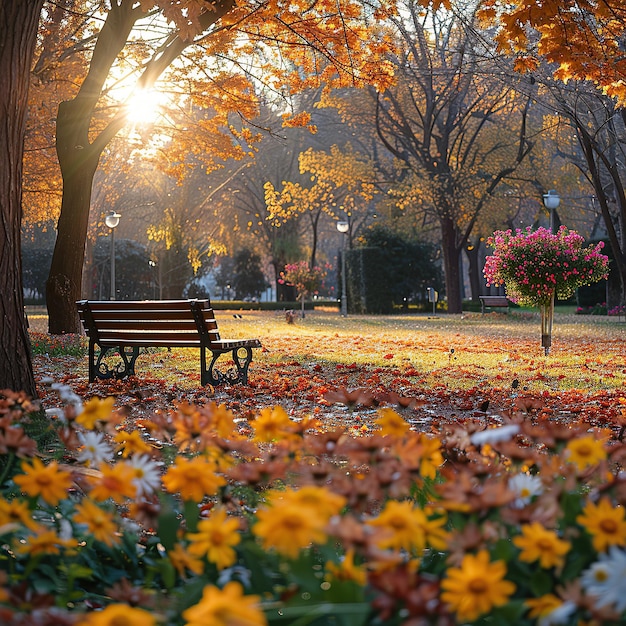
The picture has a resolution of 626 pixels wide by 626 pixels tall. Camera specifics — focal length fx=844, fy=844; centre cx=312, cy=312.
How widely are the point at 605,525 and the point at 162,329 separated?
776 centimetres

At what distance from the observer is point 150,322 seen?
29.6ft

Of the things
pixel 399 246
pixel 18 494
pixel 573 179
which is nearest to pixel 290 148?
pixel 399 246

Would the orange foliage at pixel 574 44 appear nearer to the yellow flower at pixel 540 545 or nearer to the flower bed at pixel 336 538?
the flower bed at pixel 336 538

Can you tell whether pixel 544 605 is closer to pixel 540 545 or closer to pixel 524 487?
pixel 540 545

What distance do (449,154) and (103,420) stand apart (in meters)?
27.6

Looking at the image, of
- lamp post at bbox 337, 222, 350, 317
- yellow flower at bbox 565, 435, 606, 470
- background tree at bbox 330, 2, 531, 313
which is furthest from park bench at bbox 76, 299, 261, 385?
background tree at bbox 330, 2, 531, 313

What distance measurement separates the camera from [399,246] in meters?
31.5

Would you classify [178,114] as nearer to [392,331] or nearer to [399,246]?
[392,331]

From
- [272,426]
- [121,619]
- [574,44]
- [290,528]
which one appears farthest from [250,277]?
[121,619]

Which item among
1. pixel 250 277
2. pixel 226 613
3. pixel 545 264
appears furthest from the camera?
pixel 250 277

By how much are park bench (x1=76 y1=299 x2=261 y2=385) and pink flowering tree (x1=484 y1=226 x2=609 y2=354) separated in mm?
4663

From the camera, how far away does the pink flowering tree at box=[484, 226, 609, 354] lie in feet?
38.9

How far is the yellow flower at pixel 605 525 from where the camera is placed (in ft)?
4.97

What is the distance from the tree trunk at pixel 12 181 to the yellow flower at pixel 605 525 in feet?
16.4
